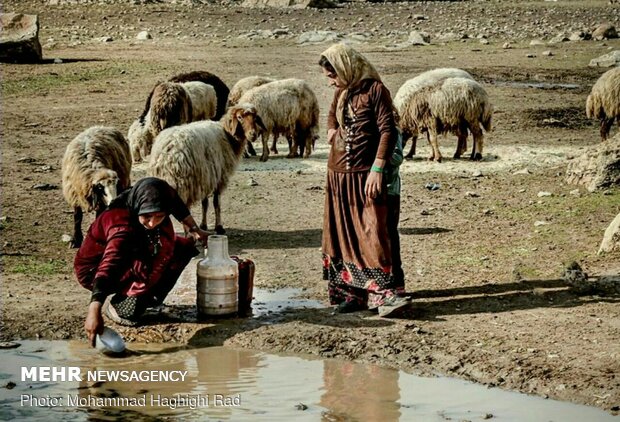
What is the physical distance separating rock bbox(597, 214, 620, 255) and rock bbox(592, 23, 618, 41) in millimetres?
17734

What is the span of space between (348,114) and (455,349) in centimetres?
168

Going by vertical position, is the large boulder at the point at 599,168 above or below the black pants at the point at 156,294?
Result: above

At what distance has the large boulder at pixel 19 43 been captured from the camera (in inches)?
824

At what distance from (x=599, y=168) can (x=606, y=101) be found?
2.94 m

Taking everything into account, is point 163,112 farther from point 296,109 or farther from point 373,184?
point 373,184

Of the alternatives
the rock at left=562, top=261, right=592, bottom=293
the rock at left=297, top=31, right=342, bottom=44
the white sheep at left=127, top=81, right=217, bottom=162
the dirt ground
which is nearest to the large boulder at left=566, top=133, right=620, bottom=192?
the dirt ground

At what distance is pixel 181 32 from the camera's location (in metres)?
26.2

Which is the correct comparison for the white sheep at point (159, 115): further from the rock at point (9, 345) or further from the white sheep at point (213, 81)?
the rock at point (9, 345)

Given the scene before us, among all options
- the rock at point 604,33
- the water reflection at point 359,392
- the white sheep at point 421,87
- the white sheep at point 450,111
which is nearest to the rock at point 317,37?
the rock at point 604,33

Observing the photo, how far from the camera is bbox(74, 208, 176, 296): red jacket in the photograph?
7.09m

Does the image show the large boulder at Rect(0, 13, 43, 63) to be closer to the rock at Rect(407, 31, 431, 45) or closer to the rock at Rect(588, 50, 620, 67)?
the rock at Rect(407, 31, 431, 45)

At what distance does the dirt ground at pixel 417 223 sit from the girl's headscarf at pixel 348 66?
153 cm

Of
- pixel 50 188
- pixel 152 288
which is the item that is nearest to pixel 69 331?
pixel 152 288
